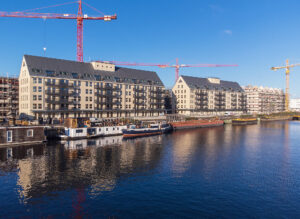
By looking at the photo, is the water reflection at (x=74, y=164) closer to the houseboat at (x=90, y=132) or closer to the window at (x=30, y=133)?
the window at (x=30, y=133)

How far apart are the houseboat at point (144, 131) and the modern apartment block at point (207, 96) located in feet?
178

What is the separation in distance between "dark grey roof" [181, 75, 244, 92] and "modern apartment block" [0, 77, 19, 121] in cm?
9402

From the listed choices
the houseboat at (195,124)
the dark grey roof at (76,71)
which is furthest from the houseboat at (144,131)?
the dark grey roof at (76,71)

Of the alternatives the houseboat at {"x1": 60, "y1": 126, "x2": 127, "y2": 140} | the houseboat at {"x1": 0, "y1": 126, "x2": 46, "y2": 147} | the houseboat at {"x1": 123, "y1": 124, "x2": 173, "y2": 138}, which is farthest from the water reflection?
the houseboat at {"x1": 123, "y1": 124, "x2": 173, "y2": 138}

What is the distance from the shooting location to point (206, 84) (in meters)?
170

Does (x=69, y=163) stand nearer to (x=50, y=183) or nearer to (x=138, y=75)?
(x=50, y=183)

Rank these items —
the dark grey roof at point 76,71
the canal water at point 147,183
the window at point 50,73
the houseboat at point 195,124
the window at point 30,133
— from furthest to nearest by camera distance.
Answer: the houseboat at point 195,124 → the window at point 50,73 → the dark grey roof at point 76,71 → the window at point 30,133 → the canal water at point 147,183

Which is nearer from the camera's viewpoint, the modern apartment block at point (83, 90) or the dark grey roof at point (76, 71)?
the modern apartment block at point (83, 90)

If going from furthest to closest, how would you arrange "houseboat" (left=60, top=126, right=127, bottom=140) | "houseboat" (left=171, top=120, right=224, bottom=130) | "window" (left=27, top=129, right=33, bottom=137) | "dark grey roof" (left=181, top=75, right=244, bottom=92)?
"dark grey roof" (left=181, top=75, right=244, bottom=92), "houseboat" (left=171, top=120, right=224, bottom=130), "houseboat" (left=60, top=126, right=127, bottom=140), "window" (left=27, top=129, right=33, bottom=137)

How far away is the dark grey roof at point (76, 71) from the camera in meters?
93.9

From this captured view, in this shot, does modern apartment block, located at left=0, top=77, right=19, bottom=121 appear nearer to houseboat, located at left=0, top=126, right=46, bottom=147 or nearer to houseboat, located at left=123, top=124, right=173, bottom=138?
houseboat, located at left=0, top=126, right=46, bottom=147

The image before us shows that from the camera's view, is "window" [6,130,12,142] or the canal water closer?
the canal water

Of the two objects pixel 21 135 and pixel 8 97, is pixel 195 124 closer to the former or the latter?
pixel 21 135

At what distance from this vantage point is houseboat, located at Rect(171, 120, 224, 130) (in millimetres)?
117750
